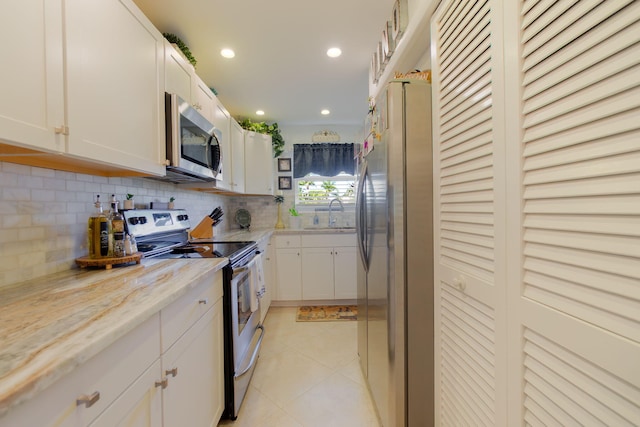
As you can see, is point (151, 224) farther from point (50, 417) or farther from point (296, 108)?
point (296, 108)

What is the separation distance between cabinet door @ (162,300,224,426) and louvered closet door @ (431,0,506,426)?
1033mm

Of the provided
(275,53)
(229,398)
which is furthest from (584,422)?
(275,53)

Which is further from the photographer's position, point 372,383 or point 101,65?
point 372,383

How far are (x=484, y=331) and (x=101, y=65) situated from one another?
170 cm

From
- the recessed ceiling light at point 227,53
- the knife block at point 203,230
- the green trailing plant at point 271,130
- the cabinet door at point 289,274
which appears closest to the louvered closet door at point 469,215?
the recessed ceiling light at point 227,53

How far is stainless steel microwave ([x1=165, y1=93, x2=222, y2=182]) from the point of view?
1.52 m

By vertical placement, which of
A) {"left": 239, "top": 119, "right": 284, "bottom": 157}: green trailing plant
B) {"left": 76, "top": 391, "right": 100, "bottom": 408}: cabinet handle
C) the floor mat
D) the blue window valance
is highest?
{"left": 239, "top": 119, "right": 284, "bottom": 157}: green trailing plant

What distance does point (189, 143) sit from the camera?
1.72m

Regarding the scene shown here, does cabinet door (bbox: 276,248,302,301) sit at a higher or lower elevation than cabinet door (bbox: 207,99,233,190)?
lower

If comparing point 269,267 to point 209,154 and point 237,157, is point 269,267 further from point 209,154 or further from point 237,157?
point 209,154

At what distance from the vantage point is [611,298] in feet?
1.56

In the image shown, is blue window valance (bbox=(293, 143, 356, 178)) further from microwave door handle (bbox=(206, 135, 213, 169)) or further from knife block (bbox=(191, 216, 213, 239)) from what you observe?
microwave door handle (bbox=(206, 135, 213, 169))

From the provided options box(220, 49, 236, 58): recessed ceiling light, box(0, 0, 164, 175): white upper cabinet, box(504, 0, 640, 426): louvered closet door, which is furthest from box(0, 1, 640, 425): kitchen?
box(220, 49, 236, 58): recessed ceiling light

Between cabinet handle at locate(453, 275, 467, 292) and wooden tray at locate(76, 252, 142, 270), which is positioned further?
wooden tray at locate(76, 252, 142, 270)
